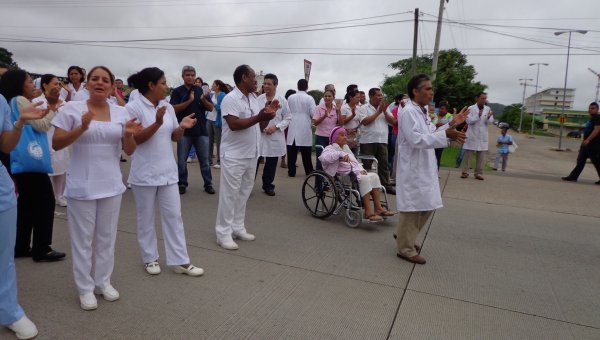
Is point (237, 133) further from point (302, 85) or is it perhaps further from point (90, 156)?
point (302, 85)

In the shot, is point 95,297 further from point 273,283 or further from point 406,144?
point 406,144

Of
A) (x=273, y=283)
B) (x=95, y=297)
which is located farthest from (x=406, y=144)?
(x=95, y=297)

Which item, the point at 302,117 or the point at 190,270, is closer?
the point at 190,270

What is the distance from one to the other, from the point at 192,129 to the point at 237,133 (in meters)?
2.91

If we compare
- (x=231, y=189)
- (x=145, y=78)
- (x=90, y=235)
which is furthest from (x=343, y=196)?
(x=90, y=235)

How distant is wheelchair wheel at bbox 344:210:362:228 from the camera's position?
213 inches

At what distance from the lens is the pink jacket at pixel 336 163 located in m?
5.54

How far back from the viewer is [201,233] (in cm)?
493

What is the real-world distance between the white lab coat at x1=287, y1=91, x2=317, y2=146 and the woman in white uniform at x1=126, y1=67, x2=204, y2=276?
4.66 m

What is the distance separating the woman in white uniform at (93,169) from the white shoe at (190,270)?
0.74 meters

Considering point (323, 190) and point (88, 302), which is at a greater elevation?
point (323, 190)

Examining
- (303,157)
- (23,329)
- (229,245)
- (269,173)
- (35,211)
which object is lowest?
(23,329)

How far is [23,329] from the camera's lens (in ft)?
8.64

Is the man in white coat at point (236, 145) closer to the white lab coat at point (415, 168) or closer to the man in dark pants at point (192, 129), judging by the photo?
the white lab coat at point (415, 168)
